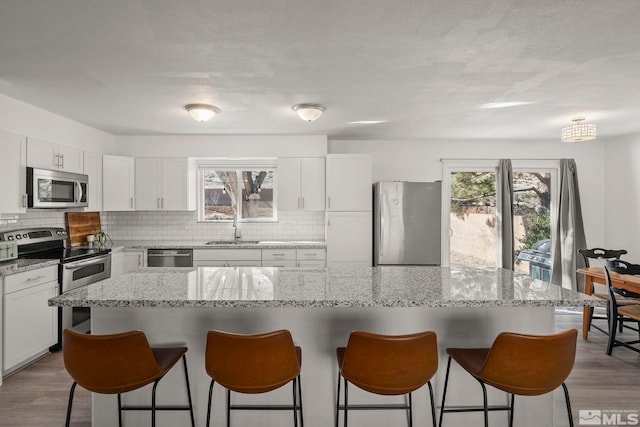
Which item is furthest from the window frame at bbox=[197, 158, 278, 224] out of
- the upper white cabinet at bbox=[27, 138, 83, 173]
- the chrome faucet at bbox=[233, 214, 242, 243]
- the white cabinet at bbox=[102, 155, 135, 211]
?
the upper white cabinet at bbox=[27, 138, 83, 173]

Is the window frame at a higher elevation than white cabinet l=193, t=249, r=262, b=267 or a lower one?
higher

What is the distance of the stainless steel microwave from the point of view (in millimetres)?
3357

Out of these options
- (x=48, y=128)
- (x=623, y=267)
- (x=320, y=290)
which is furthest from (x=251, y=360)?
(x=48, y=128)

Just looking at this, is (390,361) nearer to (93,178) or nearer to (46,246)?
(46,246)

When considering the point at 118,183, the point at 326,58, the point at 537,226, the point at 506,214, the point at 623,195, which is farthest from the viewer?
the point at 537,226

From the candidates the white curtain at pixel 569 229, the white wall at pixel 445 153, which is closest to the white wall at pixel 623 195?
the white wall at pixel 445 153

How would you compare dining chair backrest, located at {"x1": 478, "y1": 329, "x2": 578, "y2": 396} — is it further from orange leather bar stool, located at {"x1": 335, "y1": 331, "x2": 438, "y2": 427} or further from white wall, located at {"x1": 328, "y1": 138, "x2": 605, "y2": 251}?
white wall, located at {"x1": 328, "y1": 138, "x2": 605, "y2": 251}

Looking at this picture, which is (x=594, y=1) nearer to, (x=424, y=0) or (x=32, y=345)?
(x=424, y=0)

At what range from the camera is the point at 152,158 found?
4875 millimetres

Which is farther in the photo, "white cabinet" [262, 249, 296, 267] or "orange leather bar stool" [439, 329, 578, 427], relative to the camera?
"white cabinet" [262, 249, 296, 267]

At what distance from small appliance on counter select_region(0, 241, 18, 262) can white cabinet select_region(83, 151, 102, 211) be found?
3.37ft

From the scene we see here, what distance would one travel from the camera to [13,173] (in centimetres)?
319

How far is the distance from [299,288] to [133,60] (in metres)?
1.88

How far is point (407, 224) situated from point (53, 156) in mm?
3972
